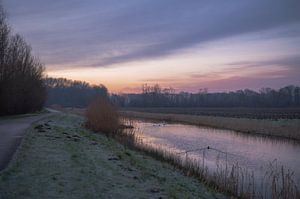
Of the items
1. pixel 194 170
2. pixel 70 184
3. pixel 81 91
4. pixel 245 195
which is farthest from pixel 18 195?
pixel 81 91

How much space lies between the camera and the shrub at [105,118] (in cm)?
2706

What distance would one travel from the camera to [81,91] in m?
159

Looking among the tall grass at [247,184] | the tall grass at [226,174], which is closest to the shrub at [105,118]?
the tall grass at [226,174]

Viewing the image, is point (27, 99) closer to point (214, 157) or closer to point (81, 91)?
point (214, 157)

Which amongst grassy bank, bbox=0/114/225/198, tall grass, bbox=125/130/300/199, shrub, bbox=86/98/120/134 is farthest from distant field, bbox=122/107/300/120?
grassy bank, bbox=0/114/225/198

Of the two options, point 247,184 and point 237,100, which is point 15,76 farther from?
point 237,100

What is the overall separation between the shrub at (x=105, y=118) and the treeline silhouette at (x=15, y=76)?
36.5 ft

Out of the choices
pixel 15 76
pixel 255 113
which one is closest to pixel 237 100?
pixel 255 113

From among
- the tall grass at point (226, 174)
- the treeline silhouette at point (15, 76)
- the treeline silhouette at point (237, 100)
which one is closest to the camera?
the tall grass at point (226, 174)

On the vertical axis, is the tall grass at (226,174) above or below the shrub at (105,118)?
below

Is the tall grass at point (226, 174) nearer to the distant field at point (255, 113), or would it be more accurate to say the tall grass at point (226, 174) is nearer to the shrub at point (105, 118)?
the shrub at point (105, 118)

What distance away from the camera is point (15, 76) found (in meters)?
36.0

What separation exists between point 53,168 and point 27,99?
113 ft

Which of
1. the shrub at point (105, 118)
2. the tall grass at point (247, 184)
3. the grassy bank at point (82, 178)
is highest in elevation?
the shrub at point (105, 118)
